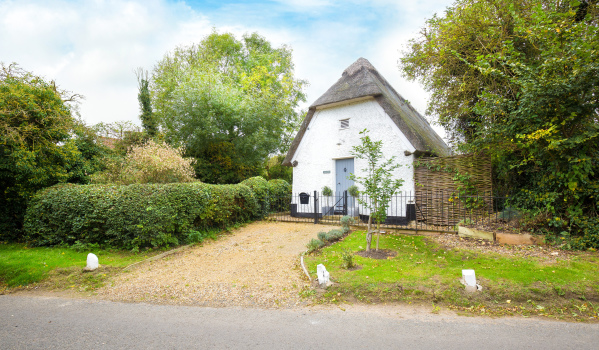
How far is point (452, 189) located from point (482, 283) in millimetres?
5445

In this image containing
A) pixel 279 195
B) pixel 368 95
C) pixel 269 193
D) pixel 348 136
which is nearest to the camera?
pixel 368 95

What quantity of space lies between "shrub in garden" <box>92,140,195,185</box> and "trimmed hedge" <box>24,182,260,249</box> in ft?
6.46

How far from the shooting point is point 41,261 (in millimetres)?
6355

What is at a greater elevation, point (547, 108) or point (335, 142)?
point (335, 142)

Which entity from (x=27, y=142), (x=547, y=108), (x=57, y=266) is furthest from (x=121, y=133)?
(x=547, y=108)

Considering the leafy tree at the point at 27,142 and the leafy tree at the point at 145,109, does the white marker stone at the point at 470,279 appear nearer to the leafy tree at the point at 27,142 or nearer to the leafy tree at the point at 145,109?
the leafy tree at the point at 27,142

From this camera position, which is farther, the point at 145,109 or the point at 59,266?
the point at 145,109

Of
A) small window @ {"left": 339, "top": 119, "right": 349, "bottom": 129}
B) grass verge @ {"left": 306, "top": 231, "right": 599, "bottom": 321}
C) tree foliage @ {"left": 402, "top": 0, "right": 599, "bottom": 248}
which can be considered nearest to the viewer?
grass verge @ {"left": 306, "top": 231, "right": 599, "bottom": 321}

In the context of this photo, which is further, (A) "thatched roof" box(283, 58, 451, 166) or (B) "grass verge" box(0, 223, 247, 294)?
(A) "thatched roof" box(283, 58, 451, 166)

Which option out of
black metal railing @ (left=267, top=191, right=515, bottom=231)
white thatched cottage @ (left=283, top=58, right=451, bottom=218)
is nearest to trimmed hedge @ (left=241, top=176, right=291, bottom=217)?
black metal railing @ (left=267, top=191, right=515, bottom=231)

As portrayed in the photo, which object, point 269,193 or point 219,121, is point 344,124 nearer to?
point 269,193

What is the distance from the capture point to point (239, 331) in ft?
11.5

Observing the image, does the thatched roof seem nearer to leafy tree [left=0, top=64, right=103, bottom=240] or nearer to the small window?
the small window

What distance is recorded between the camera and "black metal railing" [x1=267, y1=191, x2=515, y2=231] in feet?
28.7
